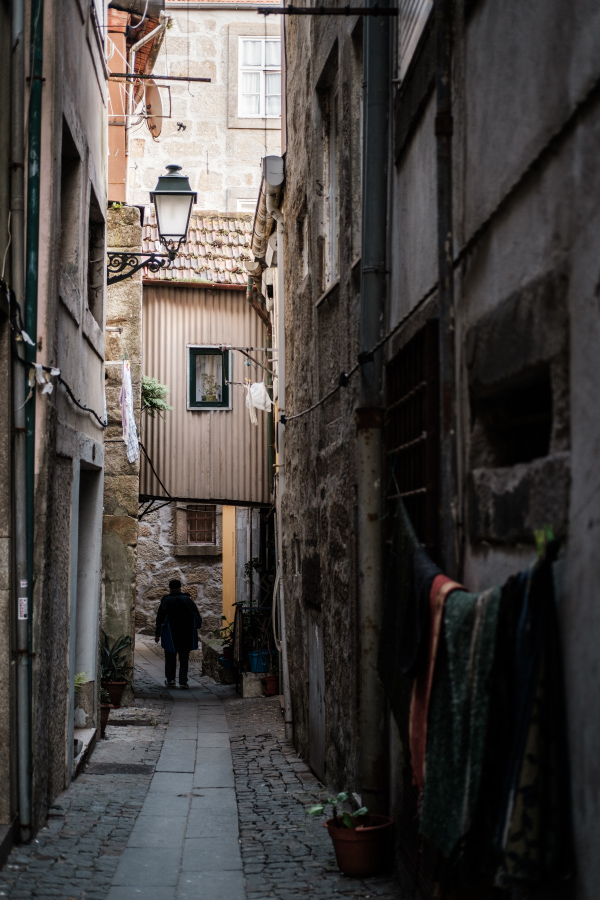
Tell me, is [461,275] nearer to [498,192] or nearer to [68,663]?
[498,192]

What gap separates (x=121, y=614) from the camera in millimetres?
14508

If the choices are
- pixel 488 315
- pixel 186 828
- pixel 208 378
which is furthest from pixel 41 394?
pixel 208 378

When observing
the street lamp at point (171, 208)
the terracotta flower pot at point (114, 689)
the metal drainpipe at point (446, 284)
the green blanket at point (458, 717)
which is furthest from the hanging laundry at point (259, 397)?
the green blanket at point (458, 717)

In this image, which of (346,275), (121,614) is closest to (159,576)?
(121,614)

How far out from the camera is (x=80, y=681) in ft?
34.5

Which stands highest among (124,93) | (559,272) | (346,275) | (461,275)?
(124,93)

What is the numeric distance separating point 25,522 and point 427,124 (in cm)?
362

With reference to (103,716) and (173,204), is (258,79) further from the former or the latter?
(103,716)

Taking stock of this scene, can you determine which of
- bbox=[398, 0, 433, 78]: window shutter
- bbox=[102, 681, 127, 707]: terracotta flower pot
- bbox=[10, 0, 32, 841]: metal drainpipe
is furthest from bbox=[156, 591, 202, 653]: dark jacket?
bbox=[398, 0, 433, 78]: window shutter

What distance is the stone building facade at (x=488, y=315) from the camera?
3.07 m

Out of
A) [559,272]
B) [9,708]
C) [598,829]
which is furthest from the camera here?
[9,708]

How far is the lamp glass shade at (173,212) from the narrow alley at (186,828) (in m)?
5.77

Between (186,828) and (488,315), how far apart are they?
16.9ft

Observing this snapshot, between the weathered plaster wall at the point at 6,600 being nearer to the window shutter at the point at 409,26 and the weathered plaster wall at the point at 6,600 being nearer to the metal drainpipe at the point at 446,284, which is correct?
the window shutter at the point at 409,26
